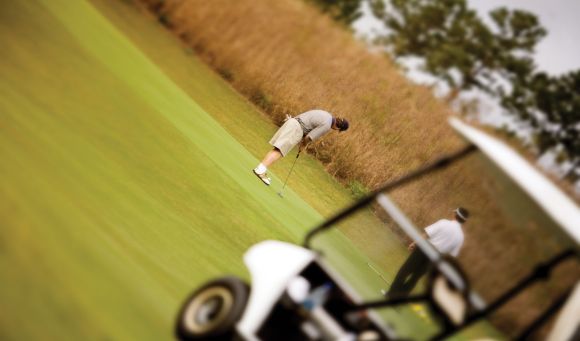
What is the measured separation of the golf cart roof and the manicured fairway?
872 millimetres

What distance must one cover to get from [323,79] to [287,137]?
23.2 ft

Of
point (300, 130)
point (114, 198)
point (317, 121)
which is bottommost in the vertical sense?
point (114, 198)

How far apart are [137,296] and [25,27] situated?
6.19m

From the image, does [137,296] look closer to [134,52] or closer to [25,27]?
[25,27]

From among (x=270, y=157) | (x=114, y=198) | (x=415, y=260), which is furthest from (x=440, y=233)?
(x=270, y=157)

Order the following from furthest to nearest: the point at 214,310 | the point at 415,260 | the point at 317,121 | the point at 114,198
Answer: the point at 317,121, the point at 415,260, the point at 114,198, the point at 214,310

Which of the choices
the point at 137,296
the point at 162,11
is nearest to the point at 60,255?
the point at 137,296

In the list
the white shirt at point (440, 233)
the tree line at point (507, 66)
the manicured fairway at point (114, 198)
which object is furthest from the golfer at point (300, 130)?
the tree line at point (507, 66)

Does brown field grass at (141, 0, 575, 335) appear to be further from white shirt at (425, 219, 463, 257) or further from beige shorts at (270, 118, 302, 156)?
beige shorts at (270, 118, 302, 156)

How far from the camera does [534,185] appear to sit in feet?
7.45

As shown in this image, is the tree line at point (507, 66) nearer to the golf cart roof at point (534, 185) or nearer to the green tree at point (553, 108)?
the green tree at point (553, 108)

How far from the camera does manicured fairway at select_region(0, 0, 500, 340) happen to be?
2.66 meters

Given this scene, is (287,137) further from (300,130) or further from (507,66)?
(507,66)

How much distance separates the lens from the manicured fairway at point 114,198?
2662 millimetres
